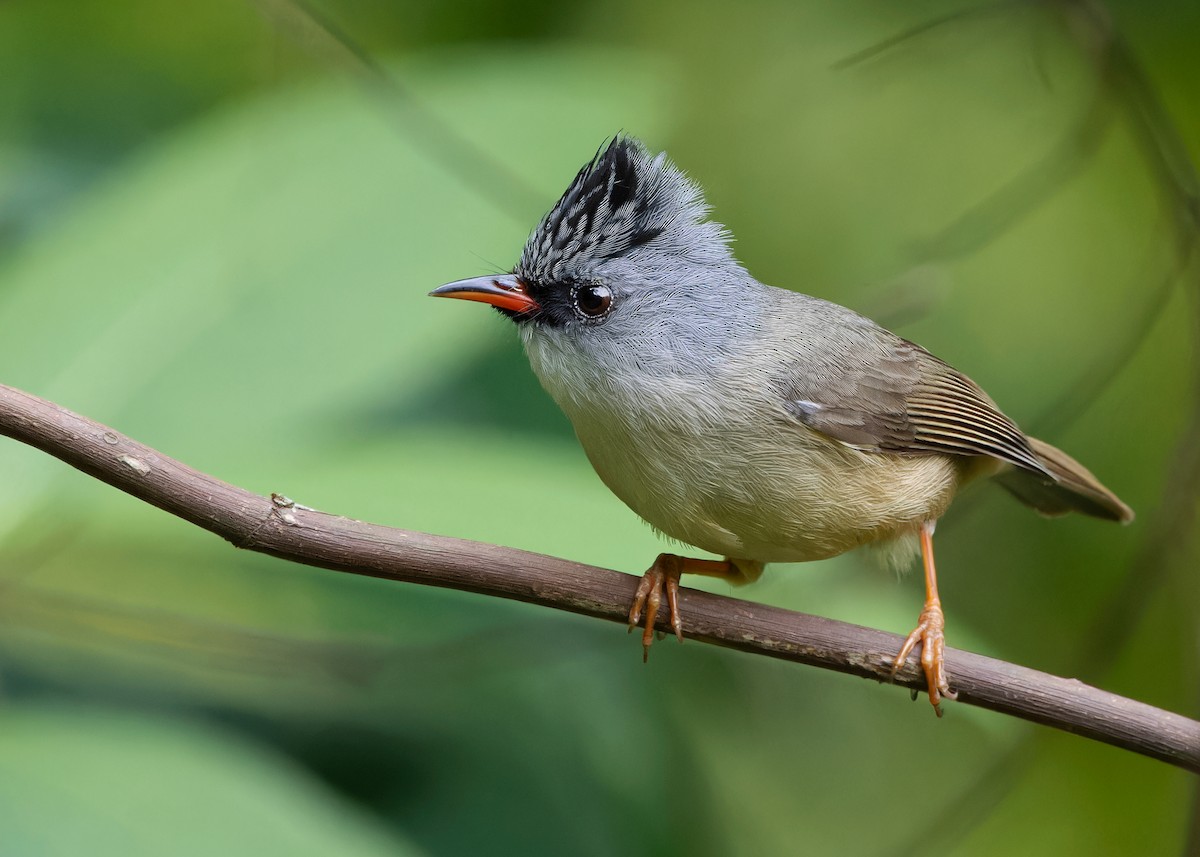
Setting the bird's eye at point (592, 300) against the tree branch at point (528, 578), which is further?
the bird's eye at point (592, 300)

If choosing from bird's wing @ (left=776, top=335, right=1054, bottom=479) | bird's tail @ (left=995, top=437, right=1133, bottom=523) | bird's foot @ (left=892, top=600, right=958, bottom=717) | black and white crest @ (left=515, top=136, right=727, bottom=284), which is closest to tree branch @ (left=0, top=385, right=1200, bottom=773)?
bird's foot @ (left=892, top=600, right=958, bottom=717)

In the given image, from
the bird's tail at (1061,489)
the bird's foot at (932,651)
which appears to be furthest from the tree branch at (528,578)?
the bird's tail at (1061,489)

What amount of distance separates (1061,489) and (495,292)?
6.49ft

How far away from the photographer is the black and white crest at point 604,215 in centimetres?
273

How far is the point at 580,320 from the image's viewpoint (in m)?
2.72

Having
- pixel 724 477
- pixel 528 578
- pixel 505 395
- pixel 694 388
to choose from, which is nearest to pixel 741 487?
pixel 724 477

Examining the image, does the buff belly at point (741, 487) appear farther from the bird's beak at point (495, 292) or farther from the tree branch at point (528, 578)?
the bird's beak at point (495, 292)

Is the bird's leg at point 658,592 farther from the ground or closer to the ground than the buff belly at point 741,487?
closer to the ground

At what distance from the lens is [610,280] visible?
2.74m

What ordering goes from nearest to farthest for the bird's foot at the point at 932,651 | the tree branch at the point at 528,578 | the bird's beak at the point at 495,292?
the tree branch at the point at 528,578
the bird's foot at the point at 932,651
the bird's beak at the point at 495,292

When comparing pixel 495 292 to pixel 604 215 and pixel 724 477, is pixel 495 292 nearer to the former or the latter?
pixel 604 215

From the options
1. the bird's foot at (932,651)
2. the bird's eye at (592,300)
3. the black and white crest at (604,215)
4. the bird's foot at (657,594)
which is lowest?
the bird's foot at (932,651)

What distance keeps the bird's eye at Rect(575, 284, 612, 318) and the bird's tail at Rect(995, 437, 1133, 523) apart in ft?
4.87

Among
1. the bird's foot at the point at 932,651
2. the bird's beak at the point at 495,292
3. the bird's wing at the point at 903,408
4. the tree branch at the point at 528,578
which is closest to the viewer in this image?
the tree branch at the point at 528,578
